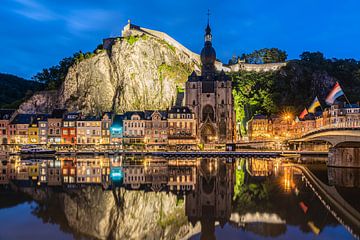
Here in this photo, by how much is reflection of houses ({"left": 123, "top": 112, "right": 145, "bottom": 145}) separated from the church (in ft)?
49.9

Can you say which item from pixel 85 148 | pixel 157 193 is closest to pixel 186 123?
pixel 85 148

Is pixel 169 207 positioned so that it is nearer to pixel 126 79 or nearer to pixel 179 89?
pixel 126 79

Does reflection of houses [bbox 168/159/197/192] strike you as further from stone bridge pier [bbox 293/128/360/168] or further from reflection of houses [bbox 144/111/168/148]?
reflection of houses [bbox 144/111/168/148]

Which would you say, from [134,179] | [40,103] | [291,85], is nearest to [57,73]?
[40,103]

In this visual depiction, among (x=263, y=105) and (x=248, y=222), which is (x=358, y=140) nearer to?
(x=248, y=222)

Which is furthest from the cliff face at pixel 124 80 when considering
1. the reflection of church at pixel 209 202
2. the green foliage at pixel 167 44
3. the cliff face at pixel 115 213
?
the cliff face at pixel 115 213

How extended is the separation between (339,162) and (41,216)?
129ft

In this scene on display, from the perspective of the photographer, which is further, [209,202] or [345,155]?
[345,155]

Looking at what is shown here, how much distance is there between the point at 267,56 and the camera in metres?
147

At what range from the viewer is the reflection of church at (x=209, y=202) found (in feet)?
65.8

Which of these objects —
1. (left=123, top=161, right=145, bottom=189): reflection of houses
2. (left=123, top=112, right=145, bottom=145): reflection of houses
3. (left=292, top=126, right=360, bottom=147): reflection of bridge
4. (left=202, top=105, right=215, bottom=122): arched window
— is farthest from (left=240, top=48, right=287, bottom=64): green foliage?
(left=123, top=161, right=145, bottom=189): reflection of houses

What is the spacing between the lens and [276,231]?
715 inches

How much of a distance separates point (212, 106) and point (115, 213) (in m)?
78.3

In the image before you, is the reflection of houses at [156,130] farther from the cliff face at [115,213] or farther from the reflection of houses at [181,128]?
the cliff face at [115,213]
